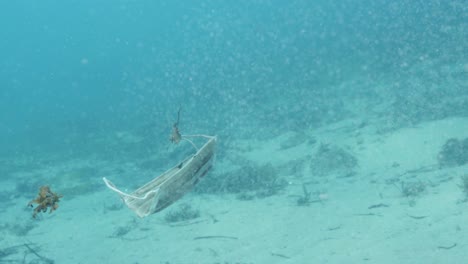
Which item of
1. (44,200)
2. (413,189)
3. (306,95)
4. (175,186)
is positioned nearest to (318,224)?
(413,189)

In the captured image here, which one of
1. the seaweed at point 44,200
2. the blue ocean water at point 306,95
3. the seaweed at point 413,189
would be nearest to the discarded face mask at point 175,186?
the seaweed at point 44,200

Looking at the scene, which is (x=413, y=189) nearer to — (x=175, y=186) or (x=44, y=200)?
(x=175, y=186)

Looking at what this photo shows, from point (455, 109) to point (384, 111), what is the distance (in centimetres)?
301

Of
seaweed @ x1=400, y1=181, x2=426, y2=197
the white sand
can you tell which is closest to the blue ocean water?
the white sand

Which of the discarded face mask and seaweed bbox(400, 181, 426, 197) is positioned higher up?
the discarded face mask

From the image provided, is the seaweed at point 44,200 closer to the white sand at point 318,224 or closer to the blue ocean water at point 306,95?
the white sand at point 318,224

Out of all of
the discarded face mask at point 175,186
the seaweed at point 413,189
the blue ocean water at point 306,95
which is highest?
the blue ocean water at point 306,95

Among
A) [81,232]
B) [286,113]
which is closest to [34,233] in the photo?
[81,232]

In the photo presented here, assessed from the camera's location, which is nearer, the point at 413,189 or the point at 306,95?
the point at 413,189

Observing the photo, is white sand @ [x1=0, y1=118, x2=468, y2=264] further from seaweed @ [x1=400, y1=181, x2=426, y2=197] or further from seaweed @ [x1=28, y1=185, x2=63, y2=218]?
seaweed @ [x1=28, y1=185, x2=63, y2=218]

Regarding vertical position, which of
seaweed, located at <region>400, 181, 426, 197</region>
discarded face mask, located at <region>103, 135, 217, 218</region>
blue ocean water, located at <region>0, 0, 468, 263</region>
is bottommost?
seaweed, located at <region>400, 181, 426, 197</region>

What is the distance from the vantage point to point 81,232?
1139 cm

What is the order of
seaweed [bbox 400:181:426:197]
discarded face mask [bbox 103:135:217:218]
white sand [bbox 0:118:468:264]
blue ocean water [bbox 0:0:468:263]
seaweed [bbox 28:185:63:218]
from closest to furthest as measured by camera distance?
discarded face mask [bbox 103:135:217:218] → seaweed [bbox 28:185:63:218] → white sand [bbox 0:118:468:264] → seaweed [bbox 400:181:426:197] → blue ocean water [bbox 0:0:468:263]

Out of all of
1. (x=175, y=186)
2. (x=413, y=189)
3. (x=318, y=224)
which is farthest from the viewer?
(x=413, y=189)
